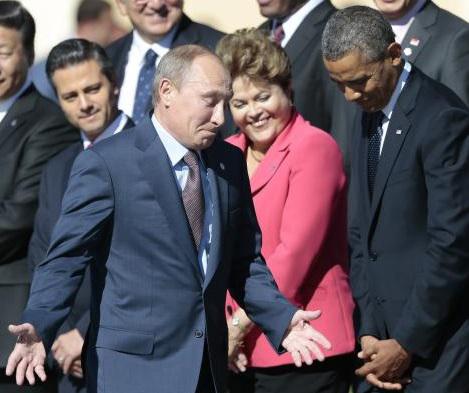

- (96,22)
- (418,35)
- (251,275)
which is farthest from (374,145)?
(96,22)

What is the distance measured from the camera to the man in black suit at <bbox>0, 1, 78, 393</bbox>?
6.90m

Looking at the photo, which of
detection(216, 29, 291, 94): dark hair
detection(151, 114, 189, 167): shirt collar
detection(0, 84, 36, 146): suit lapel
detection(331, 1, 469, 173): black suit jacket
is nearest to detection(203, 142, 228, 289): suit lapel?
detection(151, 114, 189, 167): shirt collar

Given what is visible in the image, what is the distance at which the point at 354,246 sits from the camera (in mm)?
6082

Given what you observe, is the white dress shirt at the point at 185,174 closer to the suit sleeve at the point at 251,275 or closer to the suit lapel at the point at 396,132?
the suit sleeve at the point at 251,275

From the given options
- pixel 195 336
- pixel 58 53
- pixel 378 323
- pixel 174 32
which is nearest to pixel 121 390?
pixel 195 336

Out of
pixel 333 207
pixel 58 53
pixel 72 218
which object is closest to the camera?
pixel 72 218

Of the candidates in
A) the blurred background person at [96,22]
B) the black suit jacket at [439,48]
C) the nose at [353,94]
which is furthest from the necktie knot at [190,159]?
the blurred background person at [96,22]

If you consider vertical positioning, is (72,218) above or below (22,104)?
above

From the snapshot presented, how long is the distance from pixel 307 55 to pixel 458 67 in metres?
0.76

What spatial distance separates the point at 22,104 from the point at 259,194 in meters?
1.56

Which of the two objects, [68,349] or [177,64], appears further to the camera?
[68,349]

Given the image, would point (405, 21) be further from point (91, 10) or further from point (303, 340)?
point (91, 10)

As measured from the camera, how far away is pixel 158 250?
5148 mm

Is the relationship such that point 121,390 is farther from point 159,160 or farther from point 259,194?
point 259,194
